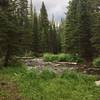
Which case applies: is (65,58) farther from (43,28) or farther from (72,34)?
(43,28)

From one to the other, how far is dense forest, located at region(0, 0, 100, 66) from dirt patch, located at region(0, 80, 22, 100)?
9.27m

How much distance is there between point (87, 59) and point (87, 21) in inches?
222

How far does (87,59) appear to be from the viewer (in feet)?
135

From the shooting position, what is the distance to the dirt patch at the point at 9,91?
11288mm

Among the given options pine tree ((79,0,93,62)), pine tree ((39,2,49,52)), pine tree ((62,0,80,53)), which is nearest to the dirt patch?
pine tree ((79,0,93,62))

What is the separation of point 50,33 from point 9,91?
54.6 metres

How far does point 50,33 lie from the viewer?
219 ft

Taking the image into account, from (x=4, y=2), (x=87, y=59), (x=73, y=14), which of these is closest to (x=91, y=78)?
(x=4, y=2)

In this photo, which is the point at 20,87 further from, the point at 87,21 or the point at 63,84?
the point at 87,21

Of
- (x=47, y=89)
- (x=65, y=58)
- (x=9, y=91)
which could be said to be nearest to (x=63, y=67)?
(x=65, y=58)

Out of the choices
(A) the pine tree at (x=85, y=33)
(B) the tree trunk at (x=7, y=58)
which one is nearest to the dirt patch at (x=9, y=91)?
Result: (B) the tree trunk at (x=7, y=58)

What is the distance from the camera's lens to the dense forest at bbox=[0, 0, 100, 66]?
24438mm

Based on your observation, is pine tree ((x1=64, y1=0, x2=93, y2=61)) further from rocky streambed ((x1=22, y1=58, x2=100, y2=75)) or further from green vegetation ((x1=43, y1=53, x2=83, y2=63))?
rocky streambed ((x1=22, y1=58, x2=100, y2=75))

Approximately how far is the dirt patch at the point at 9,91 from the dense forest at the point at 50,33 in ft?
30.4
